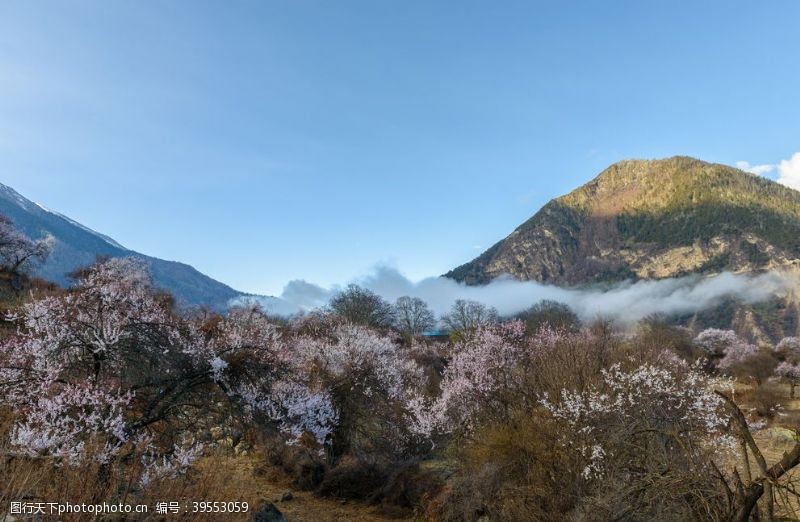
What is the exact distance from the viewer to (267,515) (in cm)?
1002

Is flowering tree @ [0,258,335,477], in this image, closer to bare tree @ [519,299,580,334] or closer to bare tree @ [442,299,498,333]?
bare tree @ [519,299,580,334]

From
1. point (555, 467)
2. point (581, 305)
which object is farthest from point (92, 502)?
point (581, 305)

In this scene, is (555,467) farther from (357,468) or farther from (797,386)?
(797,386)

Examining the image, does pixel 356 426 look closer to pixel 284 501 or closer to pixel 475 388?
pixel 284 501

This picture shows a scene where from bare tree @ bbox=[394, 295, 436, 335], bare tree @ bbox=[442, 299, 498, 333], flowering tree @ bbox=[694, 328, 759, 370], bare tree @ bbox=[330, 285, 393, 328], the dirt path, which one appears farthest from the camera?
bare tree @ bbox=[394, 295, 436, 335]

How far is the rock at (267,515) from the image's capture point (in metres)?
9.71

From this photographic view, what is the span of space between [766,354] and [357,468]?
50883 mm

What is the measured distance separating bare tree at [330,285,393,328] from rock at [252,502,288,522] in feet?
156

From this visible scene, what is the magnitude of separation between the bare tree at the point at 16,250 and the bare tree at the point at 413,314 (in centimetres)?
5663

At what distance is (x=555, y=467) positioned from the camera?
10.6 metres

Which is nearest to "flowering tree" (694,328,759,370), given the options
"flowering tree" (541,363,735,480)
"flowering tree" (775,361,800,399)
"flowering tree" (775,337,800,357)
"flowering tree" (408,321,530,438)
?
"flowering tree" (775,337,800,357)

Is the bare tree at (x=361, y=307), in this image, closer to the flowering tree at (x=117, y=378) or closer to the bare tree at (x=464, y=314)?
the bare tree at (x=464, y=314)

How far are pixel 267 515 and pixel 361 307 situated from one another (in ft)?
176

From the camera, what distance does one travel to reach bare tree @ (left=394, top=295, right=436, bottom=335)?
87.9 meters
